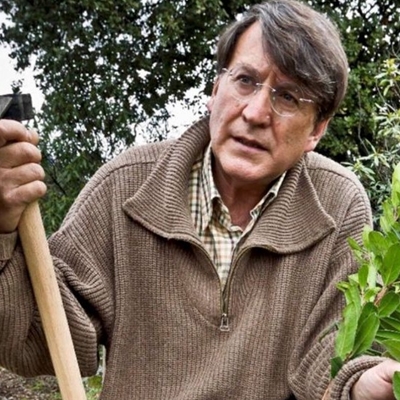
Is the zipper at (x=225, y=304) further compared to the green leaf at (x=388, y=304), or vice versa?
the zipper at (x=225, y=304)

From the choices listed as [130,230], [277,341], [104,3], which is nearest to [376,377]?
[277,341]

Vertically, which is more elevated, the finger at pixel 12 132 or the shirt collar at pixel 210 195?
the finger at pixel 12 132

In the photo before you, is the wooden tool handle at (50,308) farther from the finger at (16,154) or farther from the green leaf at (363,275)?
the green leaf at (363,275)

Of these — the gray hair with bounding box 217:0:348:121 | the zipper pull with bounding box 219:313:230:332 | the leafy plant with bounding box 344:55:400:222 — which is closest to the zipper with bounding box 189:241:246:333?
the zipper pull with bounding box 219:313:230:332

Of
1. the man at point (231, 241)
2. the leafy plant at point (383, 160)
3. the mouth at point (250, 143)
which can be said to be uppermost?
the mouth at point (250, 143)

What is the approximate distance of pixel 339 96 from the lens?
1889 mm

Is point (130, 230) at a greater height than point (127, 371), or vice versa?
point (130, 230)

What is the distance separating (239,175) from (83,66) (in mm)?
3935

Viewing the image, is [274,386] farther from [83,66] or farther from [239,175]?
[83,66]

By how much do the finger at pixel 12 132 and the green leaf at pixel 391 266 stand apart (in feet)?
2.27

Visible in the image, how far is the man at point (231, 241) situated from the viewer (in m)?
1.76

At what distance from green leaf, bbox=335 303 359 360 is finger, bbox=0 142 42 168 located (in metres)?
0.65

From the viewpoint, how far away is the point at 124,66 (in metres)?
5.52

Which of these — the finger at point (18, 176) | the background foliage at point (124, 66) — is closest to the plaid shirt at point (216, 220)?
the finger at point (18, 176)
